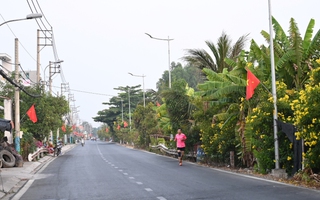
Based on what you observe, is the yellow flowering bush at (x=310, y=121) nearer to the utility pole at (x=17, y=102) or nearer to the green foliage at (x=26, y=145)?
the utility pole at (x=17, y=102)

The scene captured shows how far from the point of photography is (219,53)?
92.6 ft

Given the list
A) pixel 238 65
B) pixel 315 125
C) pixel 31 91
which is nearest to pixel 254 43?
pixel 238 65

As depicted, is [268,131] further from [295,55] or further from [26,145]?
[26,145]

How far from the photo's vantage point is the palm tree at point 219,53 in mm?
27953

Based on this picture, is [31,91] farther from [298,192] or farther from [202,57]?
[298,192]

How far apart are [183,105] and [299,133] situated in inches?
637

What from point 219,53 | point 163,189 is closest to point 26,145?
point 219,53

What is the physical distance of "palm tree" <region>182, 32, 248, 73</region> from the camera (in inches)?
1101

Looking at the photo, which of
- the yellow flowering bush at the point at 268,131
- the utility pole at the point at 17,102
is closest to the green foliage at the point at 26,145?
the utility pole at the point at 17,102

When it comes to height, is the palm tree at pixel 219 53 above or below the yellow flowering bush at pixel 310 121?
Result: above

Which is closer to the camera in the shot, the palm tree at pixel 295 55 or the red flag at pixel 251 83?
the red flag at pixel 251 83

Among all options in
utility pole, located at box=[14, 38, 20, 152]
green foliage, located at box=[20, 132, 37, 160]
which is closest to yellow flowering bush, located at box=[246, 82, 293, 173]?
utility pole, located at box=[14, 38, 20, 152]

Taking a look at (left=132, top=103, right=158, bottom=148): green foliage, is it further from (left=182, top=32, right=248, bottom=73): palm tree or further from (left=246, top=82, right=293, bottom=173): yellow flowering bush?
(left=246, top=82, right=293, bottom=173): yellow flowering bush

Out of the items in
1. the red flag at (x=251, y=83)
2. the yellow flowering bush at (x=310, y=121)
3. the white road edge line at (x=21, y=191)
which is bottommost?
the white road edge line at (x=21, y=191)
